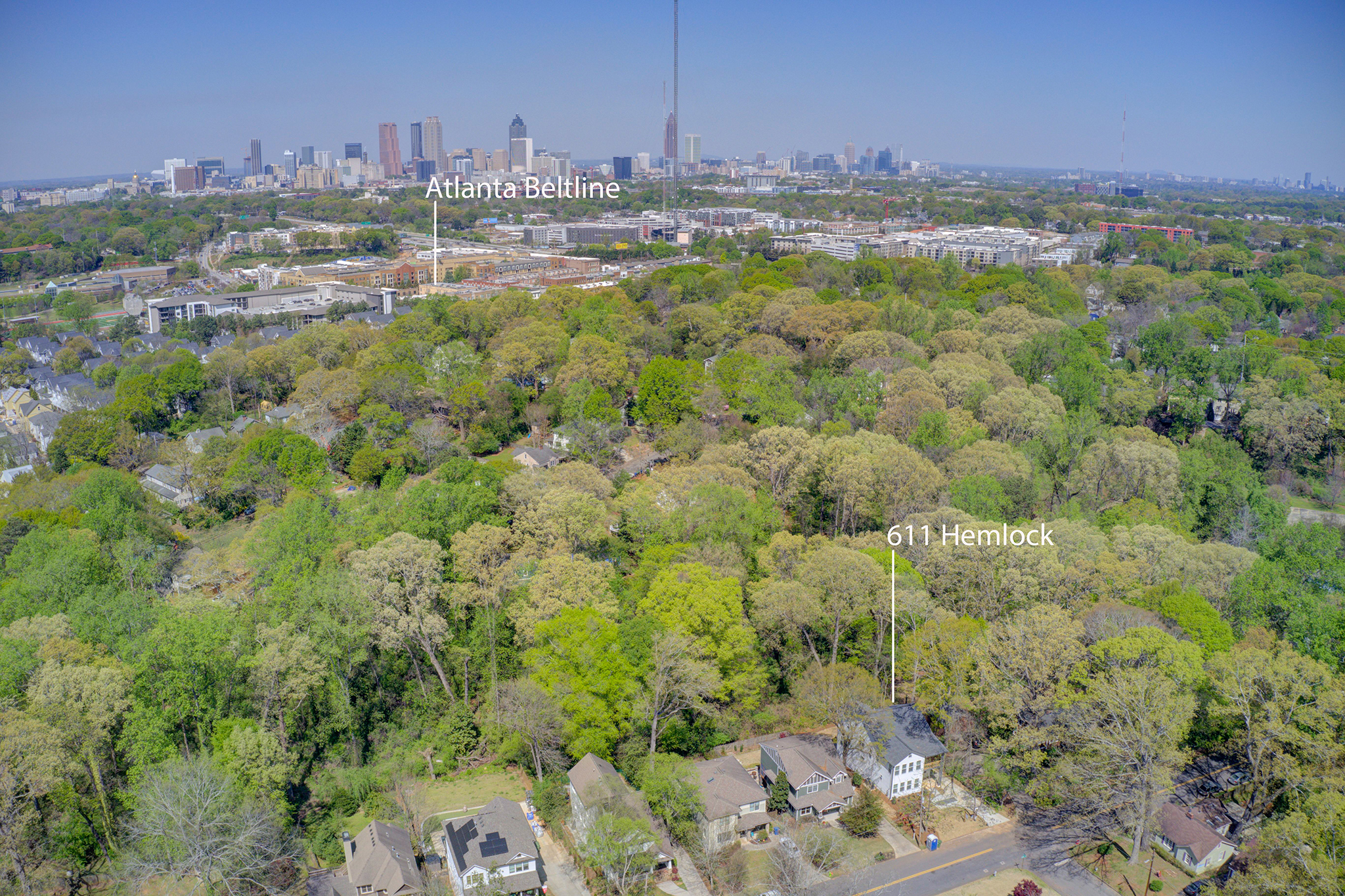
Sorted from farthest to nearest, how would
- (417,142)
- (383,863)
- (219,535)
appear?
(417,142)
(219,535)
(383,863)

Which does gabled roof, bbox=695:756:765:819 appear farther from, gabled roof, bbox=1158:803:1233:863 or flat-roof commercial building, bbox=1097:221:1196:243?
flat-roof commercial building, bbox=1097:221:1196:243

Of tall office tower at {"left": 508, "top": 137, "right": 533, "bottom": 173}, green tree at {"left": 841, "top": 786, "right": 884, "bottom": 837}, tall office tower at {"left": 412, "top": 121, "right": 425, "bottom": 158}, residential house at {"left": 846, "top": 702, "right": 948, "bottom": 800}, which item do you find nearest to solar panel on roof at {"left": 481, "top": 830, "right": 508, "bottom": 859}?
green tree at {"left": 841, "top": 786, "right": 884, "bottom": 837}

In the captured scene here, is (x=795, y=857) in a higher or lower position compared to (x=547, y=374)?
lower

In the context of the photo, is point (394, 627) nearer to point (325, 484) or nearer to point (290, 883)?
point (290, 883)

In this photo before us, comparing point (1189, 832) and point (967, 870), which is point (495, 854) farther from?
point (1189, 832)

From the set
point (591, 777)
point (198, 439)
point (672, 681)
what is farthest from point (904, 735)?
point (198, 439)

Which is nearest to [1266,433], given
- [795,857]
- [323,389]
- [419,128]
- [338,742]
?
[795,857]
